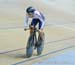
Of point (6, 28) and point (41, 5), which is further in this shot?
point (41, 5)

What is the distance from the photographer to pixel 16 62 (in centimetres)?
843

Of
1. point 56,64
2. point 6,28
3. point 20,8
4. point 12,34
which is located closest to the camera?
point 56,64

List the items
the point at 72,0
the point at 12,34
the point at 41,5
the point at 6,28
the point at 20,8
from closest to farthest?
the point at 12,34, the point at 6,28, the point at 20,8, the point at 41,5, the point at 72,0

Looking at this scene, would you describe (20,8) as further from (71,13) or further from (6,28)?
(6,28)

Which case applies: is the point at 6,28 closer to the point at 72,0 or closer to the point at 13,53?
the point at 13,53

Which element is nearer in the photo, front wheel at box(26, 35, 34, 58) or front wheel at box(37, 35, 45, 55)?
front wheel at box(26, 35, 34, 58)

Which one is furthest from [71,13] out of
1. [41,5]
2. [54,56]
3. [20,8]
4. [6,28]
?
[54,56]

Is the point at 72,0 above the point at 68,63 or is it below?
above

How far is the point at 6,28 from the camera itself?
49.1 feet

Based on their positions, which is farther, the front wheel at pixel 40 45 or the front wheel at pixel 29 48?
the front wheel at pixel 40 45

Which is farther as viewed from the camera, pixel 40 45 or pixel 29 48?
pixel 40 45

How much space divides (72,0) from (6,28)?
15593mm

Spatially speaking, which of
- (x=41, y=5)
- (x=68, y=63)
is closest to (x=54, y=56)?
(x=68, y=63)

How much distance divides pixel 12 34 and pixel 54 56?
425cm
